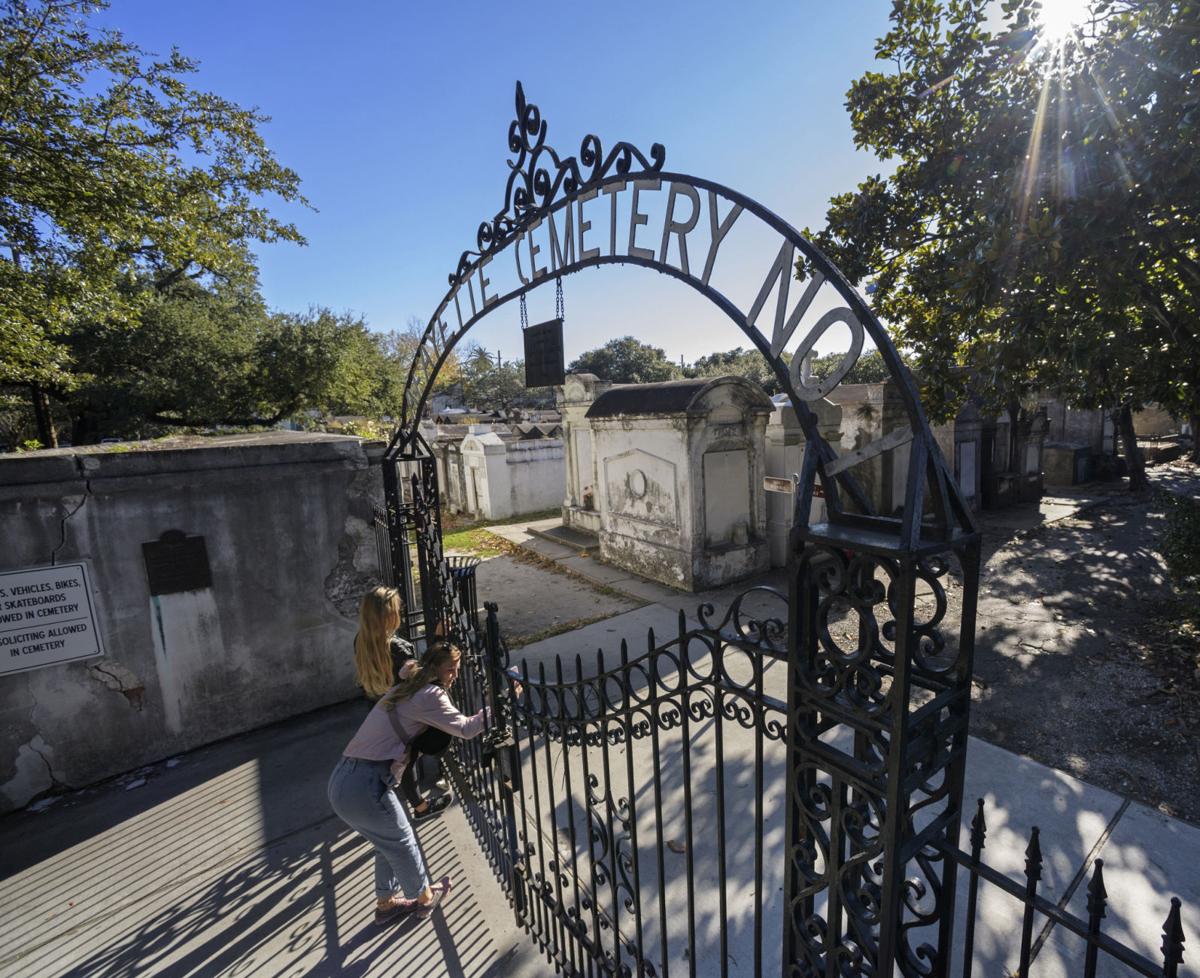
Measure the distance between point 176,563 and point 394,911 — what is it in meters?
2.99

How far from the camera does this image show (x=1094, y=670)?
5.38m

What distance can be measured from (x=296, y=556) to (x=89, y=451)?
1550 mm

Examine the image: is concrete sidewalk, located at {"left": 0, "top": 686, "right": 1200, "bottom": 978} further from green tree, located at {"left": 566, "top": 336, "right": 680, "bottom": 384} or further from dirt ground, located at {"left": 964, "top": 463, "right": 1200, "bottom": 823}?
green tree, located at {"left": 566, "top": 336, "right": 680, "bottom": 384}

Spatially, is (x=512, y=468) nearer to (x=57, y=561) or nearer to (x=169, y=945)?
(x=57, y=561)

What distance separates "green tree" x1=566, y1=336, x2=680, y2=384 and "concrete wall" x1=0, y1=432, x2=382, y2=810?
38.6m

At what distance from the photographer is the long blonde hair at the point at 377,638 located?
3.13 metres

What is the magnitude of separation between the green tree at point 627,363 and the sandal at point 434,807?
3984 cm

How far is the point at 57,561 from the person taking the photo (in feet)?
12.7

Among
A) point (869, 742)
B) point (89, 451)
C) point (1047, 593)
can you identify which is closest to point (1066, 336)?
point (1047, 593)

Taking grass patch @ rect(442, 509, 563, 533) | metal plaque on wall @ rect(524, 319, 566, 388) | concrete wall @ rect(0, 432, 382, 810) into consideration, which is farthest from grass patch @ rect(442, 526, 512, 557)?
metal plaque on wall @ rect(524, 319, 566, 388)

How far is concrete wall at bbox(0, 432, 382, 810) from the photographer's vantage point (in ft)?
12.6

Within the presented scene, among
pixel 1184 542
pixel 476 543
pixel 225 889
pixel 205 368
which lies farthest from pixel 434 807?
pixel 205 368

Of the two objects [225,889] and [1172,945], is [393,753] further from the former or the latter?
[1172,945]

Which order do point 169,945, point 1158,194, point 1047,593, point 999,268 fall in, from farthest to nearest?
point 1047,593
point 999,268
point 1158,194
point 169,945
